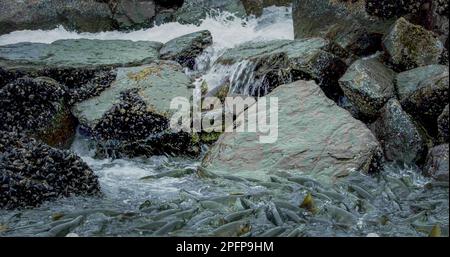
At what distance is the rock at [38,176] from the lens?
21.3 feet

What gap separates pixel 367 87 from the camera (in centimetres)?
823

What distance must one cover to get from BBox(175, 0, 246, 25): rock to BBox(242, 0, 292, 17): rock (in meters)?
0.12

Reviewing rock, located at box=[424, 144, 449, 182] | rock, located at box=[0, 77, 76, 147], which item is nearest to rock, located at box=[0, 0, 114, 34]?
rock, located at box=[0, 77, 76, 147]

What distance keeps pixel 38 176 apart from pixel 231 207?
7.93ft

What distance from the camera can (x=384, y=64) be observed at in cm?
903

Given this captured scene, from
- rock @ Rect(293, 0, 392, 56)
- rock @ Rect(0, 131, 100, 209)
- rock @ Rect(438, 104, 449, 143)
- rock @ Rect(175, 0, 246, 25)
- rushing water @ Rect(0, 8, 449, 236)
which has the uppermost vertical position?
rock @ Rect(175, 0, 246, 25)

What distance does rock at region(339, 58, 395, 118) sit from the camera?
821cm

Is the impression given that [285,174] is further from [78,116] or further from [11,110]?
[11,110]

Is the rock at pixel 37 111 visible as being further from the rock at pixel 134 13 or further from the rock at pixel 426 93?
the rock at pixel 426 93

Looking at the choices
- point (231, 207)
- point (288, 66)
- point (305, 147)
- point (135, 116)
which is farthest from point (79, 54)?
point (231, 207)

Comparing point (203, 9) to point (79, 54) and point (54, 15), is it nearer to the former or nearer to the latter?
point (54, 15)

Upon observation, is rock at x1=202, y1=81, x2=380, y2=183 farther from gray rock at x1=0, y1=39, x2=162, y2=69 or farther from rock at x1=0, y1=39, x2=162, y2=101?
gray rock at x1=0, y1=39, x2=162, y2=69

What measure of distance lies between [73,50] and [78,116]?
2.53m
